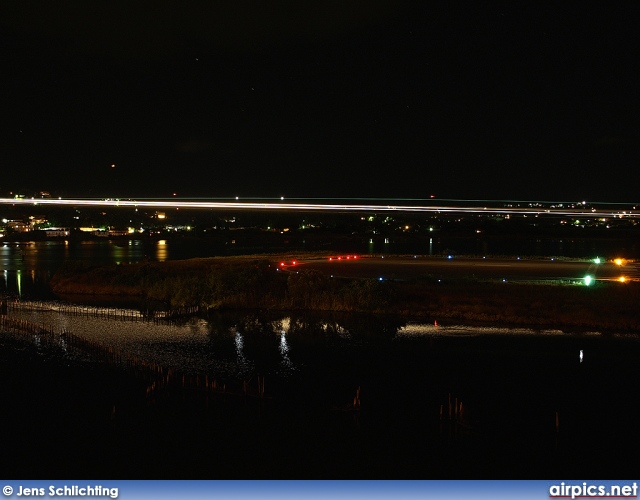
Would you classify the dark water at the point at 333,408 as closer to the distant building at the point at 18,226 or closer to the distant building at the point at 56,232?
the distant building at the point at 56,232

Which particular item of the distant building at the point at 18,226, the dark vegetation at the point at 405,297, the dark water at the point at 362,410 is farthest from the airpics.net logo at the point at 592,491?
the distant building at the point at 18,226

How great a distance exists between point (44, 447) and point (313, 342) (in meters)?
11.0

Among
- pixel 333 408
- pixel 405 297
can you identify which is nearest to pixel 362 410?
pixel 333 408

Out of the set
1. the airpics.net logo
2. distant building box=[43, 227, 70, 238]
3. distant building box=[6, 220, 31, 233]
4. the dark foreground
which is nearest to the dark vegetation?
the dark foreground

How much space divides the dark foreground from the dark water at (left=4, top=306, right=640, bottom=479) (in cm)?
4

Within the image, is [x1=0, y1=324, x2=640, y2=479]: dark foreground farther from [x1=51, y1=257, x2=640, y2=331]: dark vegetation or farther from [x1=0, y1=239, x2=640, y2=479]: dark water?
[x1=51, y1=257, x2=640, y2=331]: dark vegetation

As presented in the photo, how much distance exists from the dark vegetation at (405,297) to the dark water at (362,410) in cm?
201

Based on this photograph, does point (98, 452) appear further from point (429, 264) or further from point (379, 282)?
point (429, 264)

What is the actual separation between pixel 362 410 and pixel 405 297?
43.1 ft

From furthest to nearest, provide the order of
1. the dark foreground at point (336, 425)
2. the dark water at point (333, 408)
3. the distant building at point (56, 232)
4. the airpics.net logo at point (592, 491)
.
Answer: the distant building at point (56, 232), the dark water at point (333, 408), the dark foreground at point (336, 425), the airpics.net logo at point (592, 491)

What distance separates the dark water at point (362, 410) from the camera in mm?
12141

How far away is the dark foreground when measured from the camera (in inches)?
472

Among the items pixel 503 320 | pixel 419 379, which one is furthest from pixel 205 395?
pixel 503 320

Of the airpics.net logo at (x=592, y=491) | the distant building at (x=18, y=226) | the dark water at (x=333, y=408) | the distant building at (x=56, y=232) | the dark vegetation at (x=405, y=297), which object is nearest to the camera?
the airpics.net logo at (x=592, y=491)
